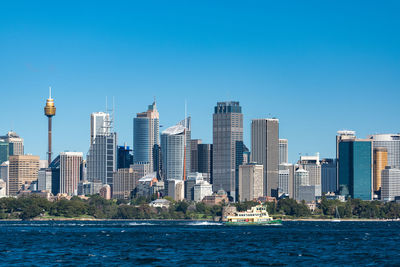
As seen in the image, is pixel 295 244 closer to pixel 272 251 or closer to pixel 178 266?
pixel 272 251

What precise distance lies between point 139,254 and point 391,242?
5643 cm

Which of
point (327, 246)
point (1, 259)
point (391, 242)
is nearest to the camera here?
point (1, 259)

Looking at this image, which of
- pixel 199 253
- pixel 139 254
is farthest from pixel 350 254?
pixel 139 254

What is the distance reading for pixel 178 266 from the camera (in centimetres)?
10600

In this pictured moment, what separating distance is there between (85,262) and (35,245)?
3959 cm

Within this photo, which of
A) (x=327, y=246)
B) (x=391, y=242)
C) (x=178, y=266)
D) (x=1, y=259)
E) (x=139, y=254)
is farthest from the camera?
(x=391, y=242)

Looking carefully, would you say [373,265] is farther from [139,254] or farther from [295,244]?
[295,244]

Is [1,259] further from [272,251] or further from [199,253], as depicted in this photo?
[272,251]

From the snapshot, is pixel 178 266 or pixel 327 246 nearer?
pixel 178 266

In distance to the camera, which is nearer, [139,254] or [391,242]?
[139,254]

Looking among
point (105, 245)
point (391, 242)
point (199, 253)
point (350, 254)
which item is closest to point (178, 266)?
point (199, 253)

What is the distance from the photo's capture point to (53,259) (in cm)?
11531

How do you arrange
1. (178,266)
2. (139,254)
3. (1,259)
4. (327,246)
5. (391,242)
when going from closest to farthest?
(178,266)
(1,259)
(139,254)
(327,246)
(391,242)

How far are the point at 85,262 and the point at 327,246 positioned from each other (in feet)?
159
